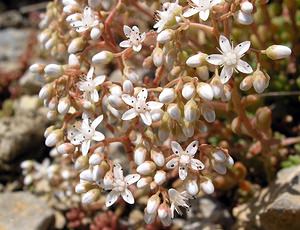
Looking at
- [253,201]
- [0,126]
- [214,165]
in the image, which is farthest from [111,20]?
[0,126]

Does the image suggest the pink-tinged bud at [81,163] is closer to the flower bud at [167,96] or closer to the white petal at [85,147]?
the white petal at [85,147]

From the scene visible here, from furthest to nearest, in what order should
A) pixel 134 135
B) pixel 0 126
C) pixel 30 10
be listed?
pixel 30 10 → pixel 0 126 → pixel 134 135

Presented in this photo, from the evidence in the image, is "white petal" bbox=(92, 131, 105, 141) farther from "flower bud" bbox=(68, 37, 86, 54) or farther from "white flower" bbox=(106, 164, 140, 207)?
"flower bud" bbox=(68, 37, 86, 54)

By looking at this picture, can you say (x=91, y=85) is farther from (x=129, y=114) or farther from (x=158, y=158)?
(x=158, y=158)

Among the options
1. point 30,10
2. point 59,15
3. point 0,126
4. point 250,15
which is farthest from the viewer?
point 30,10

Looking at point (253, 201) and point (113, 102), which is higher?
point (113, 102)

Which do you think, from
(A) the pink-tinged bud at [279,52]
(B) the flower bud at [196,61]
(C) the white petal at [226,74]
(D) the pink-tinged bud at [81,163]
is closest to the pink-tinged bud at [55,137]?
(D) the pink-tinged bud at [81,163]

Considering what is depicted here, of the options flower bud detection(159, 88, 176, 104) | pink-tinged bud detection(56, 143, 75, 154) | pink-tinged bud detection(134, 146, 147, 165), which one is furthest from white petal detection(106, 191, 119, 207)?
flower bud detection(159, 88, 176, 104)

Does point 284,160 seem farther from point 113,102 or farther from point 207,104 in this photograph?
point 113,102
